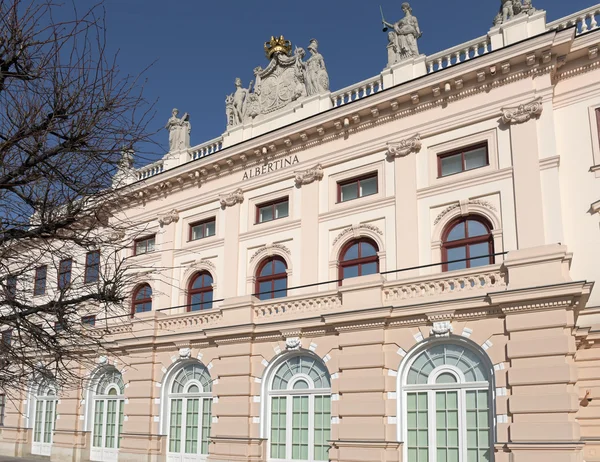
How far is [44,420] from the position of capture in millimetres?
29781

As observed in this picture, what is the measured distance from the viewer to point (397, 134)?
22.8 meters

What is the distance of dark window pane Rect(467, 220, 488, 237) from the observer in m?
20.5

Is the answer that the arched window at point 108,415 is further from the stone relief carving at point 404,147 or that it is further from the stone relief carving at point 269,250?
the stone relief carving at point 404,147

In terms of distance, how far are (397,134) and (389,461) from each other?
1045cm

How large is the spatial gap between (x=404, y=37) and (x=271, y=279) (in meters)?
9.80

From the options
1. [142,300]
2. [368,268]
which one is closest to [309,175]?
[368,268]

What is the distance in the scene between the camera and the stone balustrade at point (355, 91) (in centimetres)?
2398

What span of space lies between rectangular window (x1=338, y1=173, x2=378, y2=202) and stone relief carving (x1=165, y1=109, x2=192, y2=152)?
892 cm

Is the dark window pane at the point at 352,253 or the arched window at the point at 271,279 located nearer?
the dark window pane at the point at 352,253

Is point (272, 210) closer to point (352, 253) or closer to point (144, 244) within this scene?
point (352, 253)

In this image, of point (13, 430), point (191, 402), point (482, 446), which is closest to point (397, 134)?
point (482, 446)

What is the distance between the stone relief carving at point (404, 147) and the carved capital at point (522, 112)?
286cm

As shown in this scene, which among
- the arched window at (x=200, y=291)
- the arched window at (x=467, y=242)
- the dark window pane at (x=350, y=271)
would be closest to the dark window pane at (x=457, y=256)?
the arched window at (x=467, y=242)

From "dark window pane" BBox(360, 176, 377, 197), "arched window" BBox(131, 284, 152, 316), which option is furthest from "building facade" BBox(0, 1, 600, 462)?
"arched window" BBox(131, 284, 152, 316)
